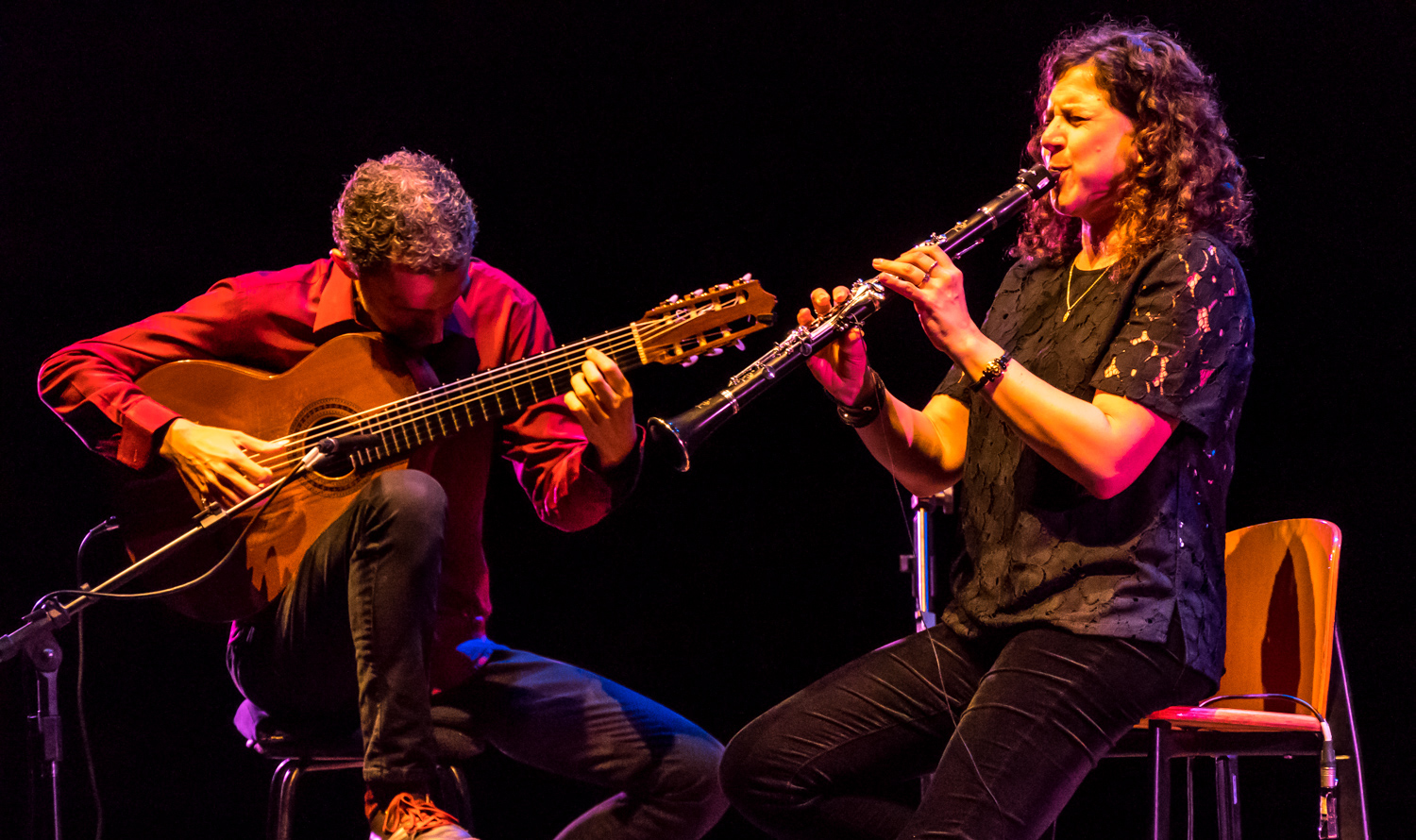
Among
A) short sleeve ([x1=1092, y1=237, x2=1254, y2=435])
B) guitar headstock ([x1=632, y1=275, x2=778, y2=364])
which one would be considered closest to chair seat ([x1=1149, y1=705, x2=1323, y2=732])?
short sleeve ([x1=1092, y1=237, x2=1254, y2=435])

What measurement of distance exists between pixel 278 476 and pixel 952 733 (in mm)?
1354

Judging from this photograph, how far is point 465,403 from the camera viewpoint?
213 cm

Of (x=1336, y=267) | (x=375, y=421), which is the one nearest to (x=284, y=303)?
(x=375, y=421)

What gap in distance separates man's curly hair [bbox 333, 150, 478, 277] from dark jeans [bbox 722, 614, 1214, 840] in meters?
1.12

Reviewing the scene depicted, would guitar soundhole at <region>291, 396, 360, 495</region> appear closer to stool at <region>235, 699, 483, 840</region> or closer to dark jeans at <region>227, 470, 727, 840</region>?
dark jeans at <region>227, 470, 727, 840</region>

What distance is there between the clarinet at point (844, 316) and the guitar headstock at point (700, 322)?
0.23 meters

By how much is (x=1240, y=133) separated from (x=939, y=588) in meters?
1.75

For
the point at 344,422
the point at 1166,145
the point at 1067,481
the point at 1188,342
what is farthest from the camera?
the point at 344,422

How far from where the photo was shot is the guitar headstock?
2.11 m

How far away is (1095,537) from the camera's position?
68.1 inches

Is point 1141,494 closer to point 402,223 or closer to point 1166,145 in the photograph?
point 1166,145

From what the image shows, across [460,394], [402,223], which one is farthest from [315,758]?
[402,223]

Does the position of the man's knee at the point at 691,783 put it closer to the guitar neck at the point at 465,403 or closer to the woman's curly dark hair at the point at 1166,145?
the guitar neck at the point at 465,403

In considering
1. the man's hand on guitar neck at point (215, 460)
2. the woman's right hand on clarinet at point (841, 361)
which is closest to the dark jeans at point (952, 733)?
the woman's right hand on clarinet at point (841, 361)
